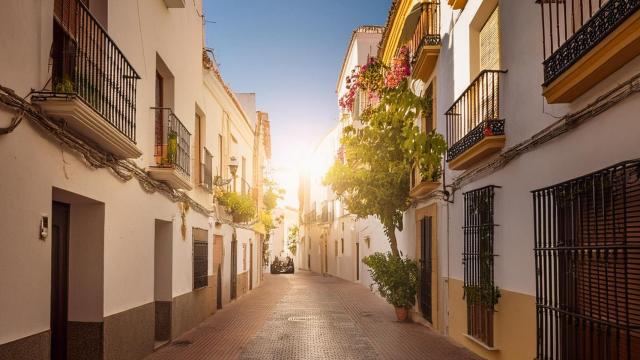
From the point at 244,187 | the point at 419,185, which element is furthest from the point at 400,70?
the point at 244,187

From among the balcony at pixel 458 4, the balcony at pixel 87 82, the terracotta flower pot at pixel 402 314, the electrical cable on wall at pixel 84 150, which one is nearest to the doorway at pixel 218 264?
the terracotta flower pot at pixel 402 314

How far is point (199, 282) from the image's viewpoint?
1346 cm

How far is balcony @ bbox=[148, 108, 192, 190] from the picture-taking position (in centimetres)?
974

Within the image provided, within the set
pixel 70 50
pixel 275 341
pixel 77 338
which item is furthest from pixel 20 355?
pixel 275 341

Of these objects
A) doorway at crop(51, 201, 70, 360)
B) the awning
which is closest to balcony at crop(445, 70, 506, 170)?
the awning

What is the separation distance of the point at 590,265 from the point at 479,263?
12.6 ft

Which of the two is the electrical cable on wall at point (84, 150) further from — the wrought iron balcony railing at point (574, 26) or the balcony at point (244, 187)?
the balcony at point (244, 187)

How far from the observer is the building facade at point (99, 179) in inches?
207

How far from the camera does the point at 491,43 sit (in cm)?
938

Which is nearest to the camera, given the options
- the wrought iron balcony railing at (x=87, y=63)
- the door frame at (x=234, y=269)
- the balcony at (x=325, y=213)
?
the wrought iron balcony railing at (x=87, y=63)

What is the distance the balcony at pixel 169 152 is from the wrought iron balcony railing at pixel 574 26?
18.8 feet

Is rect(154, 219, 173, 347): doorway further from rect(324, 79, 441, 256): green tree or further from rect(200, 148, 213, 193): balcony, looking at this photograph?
rect(324, 79, 441, 256): green tree

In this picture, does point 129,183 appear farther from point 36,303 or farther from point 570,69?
point 570,69

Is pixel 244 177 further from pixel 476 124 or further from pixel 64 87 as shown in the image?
pixel 64 87
